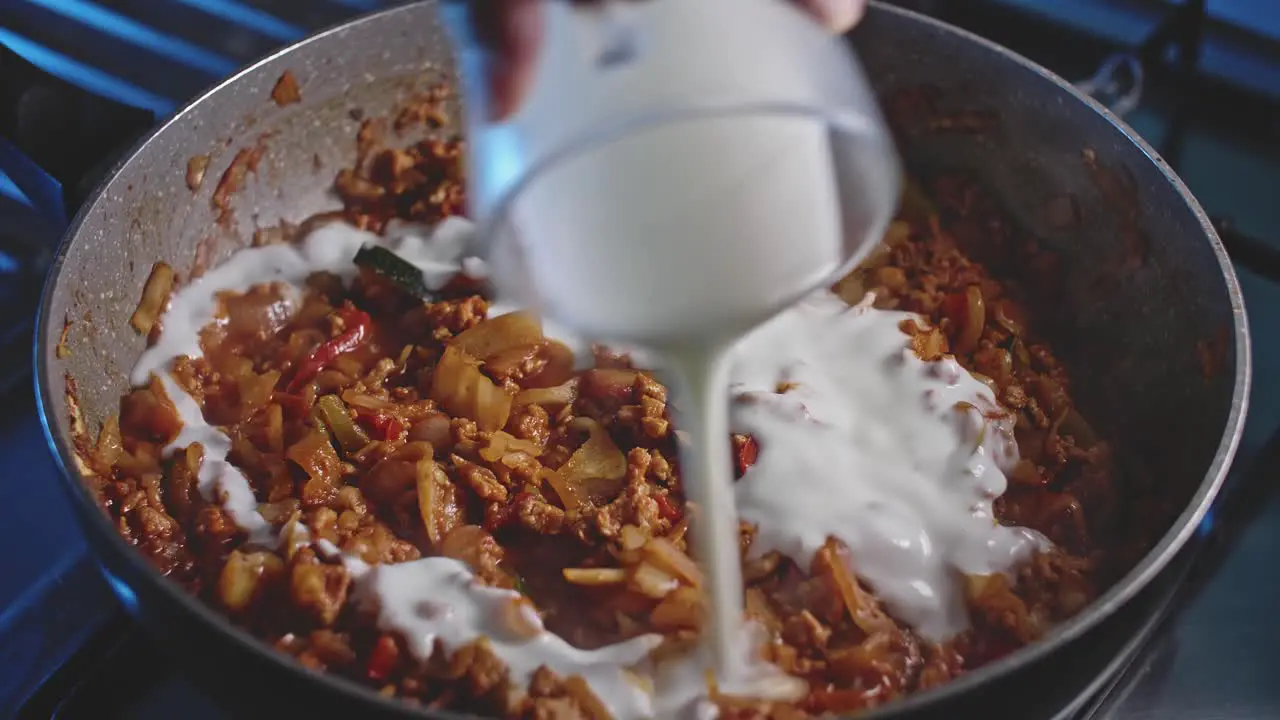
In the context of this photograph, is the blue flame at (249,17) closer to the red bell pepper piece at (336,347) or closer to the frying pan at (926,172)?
the frying pan at (926,172)

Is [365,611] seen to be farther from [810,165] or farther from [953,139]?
[953,139]

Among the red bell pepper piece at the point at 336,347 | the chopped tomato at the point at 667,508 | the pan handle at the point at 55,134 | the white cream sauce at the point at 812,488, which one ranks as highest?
the pan handle at the point at 55,134

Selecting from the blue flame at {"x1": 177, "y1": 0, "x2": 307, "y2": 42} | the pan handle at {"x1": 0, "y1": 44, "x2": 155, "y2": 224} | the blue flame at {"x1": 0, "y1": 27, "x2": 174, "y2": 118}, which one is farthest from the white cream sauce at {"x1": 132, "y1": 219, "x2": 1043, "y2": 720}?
the blue flame at {"x1": 177, "y1": 0, "x2": 307, "y2": 42}

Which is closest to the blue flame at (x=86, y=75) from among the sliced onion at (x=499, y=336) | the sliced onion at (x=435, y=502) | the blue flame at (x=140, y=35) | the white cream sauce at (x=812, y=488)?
the blue flame at (x=140, y=35)

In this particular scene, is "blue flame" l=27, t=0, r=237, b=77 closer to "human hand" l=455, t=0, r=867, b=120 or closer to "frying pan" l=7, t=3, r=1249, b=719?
"frying pan" l=7, t=3, r=1249, b=719

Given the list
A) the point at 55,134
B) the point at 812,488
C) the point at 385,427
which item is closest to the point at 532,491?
the point at 385,427
